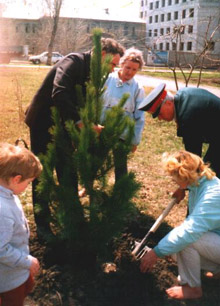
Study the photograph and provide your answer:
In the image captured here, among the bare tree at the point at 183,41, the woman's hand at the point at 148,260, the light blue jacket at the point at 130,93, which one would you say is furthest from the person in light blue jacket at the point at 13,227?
the bare tree at the point at 183,41

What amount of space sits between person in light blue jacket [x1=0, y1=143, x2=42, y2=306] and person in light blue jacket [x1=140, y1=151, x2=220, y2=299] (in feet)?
3.25

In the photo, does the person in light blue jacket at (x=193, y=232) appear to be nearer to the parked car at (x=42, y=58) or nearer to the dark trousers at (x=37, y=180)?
the dark trousers at (x=37, y=180)

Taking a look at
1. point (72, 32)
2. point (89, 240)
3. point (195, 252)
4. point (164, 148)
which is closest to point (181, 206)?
point (195, 252)

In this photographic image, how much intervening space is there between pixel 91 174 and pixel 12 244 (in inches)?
26.4

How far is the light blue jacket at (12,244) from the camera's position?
176 cm

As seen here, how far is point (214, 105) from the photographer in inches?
110

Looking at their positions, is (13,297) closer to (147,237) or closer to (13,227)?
(13,227)

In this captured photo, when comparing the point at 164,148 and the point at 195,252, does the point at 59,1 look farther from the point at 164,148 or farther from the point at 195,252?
the point at 195,252

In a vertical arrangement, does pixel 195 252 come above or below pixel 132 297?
above

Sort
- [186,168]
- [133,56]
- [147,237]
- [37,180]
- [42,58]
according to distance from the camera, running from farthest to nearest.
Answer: [42,58]
[133,56]
[37,180]
[147,237]
[186,168]

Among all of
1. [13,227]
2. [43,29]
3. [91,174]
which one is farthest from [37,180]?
[43,29]

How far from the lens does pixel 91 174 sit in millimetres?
2281

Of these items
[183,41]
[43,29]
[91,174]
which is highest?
[43,29]

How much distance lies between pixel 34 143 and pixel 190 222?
1.47 m
